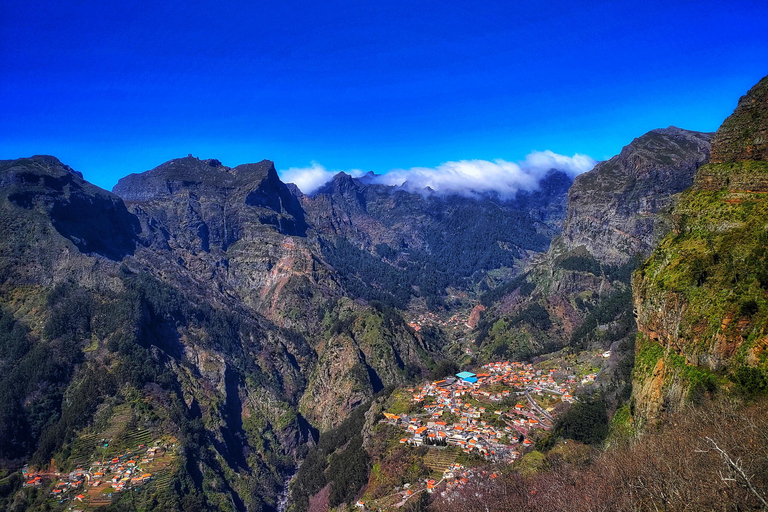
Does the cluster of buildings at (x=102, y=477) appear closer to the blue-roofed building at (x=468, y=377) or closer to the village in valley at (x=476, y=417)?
the village in valley at (x=476, y=417)

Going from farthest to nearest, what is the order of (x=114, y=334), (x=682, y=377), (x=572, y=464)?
1. (x=114, y=334)
2. (x=572, y=464)
3. (x=682, y=377)

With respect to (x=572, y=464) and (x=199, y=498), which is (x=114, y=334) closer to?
(x=199, y=498)

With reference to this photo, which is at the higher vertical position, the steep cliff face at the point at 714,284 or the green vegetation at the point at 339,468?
the steep cliff face at the point at 714,284

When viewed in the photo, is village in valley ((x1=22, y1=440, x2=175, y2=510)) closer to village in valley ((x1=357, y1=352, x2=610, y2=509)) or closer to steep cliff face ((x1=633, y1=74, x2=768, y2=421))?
village in valley ((x1=357, y1=352, x2=610, y2=509))

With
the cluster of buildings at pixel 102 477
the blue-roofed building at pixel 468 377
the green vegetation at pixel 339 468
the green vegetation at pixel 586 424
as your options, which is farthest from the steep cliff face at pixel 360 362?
the green vegetation at pixel 586 424

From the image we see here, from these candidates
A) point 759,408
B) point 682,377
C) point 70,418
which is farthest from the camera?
point 70,418

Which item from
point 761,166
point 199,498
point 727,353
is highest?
point 761,166

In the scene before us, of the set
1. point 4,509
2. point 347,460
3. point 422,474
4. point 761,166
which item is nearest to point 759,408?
point 761,166
